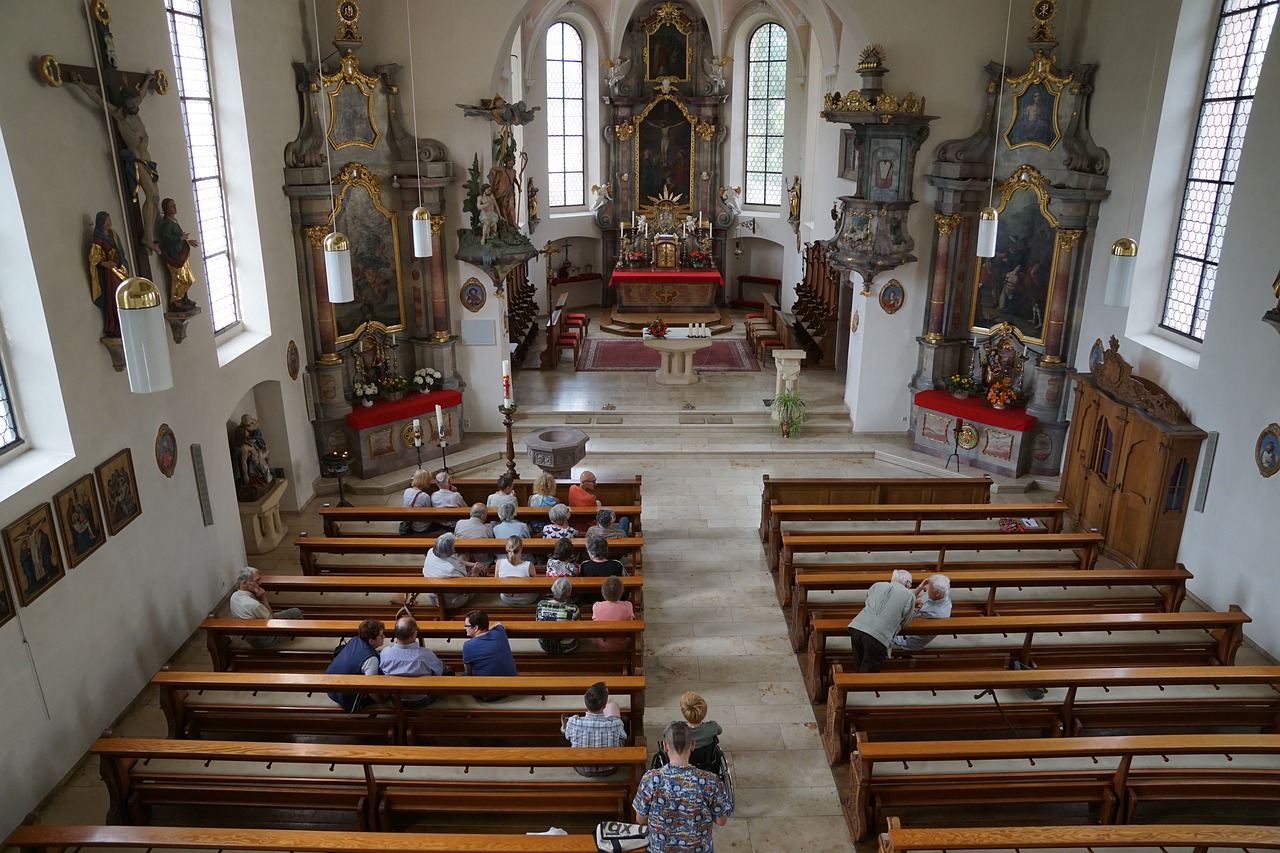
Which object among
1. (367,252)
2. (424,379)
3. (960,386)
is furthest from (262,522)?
(960,386)

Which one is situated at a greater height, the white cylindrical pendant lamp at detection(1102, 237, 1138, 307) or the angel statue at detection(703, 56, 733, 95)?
the angel statue at detection(703, 56, 733, 95)

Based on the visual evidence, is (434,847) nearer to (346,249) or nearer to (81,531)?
(81,531)

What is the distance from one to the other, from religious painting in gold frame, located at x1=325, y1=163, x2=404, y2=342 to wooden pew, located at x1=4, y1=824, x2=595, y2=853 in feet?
28.5

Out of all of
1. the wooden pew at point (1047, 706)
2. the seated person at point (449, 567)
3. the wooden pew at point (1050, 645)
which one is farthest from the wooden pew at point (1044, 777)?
the seated person at point (449, 567)

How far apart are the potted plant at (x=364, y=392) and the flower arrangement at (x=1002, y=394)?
31.3 ft

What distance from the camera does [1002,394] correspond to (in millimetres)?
13719

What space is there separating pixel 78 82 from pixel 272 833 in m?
6.00

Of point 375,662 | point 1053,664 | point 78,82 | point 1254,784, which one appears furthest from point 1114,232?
point 78,82

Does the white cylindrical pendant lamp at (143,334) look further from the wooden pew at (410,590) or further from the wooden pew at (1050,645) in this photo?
the wooden pew at (1050,645)

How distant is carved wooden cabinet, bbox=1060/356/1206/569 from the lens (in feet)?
32.6

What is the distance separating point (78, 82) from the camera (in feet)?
23.7

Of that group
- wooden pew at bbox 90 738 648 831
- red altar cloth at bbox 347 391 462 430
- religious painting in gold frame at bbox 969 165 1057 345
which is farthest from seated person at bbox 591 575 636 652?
religious painting in gold frame at bbox 969 165 1057 345

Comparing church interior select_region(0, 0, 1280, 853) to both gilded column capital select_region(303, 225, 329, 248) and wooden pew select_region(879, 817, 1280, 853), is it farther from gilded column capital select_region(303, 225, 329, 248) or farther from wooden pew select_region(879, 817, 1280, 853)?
gilded column capital select_region(303, 225, 329, 248)

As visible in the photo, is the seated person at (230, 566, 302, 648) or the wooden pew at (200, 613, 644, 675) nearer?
the wooden pew at (200, 613, 644, 675)
